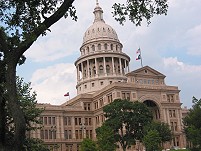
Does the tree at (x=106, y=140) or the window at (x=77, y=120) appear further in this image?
the window at (x=77, y=120)

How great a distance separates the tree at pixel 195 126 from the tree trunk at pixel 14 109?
171 ft

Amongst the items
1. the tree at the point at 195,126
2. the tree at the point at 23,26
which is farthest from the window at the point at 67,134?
the tree at the point at 23,26

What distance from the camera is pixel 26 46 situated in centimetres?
1352

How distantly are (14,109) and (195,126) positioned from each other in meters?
59.5

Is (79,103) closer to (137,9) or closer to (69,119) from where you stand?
(69,119)

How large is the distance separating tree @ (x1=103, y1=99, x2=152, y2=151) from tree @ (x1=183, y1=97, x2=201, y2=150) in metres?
8.16

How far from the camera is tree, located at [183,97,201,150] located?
62125 mm

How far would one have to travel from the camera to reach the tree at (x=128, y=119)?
232 ft

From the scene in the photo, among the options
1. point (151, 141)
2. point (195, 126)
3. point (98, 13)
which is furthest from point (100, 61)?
point (151, 141)

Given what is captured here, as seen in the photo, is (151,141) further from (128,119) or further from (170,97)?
(170,97)

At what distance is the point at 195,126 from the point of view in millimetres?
68250

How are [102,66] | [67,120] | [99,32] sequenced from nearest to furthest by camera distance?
[67,120], [102,66], [99,32]

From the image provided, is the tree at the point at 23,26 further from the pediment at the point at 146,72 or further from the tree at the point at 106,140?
the pediment at the point at 146,72

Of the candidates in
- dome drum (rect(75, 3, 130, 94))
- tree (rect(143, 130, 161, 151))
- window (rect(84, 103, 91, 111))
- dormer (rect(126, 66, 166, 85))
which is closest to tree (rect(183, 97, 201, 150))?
tree (rect(143, 130, 161, 151))
